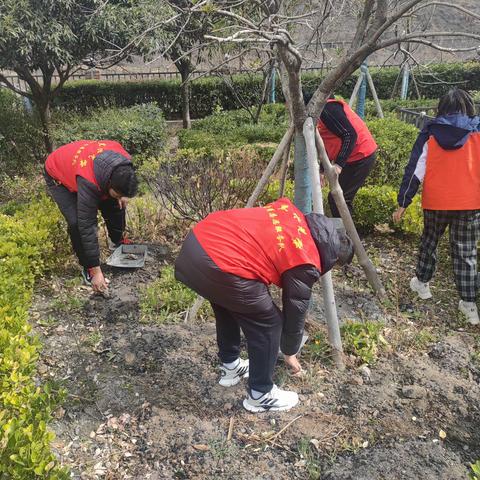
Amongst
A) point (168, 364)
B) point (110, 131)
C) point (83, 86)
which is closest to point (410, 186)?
point (168, 364)

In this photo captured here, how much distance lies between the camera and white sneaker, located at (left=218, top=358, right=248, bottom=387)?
2.74 meters

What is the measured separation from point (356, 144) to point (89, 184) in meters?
2.18

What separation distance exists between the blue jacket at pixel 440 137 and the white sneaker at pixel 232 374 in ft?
6.06

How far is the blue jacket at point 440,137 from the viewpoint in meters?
3.09

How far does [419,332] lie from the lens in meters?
3.24

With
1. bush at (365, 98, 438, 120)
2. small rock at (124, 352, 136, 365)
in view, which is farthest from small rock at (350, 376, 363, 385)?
bush at (365, 98, 438, 120)

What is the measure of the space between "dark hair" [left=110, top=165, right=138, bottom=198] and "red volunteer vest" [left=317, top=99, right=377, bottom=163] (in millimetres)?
1610

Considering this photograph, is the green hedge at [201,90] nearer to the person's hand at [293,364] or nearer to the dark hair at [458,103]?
the dark hair at [458,103]

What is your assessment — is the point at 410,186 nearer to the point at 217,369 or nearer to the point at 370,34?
the point at 370,34

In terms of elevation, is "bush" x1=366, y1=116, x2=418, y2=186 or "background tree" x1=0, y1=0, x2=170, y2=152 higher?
"background tree" x1=0, y1=0, x2=170, y2=152

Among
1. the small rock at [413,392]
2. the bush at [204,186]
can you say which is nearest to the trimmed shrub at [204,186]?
the bush at [204,186]

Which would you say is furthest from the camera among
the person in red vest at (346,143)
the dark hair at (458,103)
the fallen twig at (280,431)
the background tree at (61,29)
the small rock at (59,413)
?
the background tree at (61,29)

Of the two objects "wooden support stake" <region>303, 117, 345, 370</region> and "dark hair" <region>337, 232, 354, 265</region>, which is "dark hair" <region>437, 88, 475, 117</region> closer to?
"wooden support stake" <region>303, 117, 345, 370</region>

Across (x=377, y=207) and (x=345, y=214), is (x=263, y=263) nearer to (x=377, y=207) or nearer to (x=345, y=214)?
(x=345, y=214)
